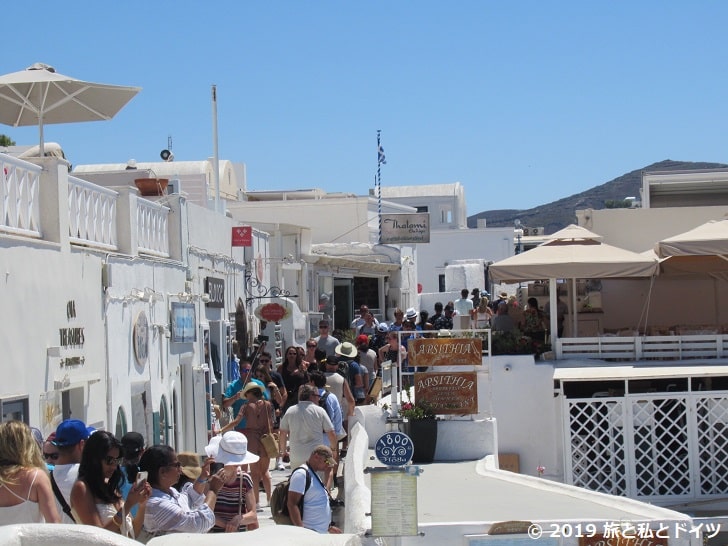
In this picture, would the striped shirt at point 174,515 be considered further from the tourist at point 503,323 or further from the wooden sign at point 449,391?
the tourist at point 503,323

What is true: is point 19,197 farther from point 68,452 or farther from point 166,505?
point 166,505

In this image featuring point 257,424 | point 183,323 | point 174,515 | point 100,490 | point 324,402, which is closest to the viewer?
point 100,490

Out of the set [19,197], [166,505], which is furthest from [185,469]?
[19,197]

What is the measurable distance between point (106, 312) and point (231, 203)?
27.2 metres

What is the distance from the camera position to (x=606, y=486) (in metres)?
16.6

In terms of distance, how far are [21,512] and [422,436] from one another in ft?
30.0

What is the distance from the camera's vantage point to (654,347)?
18422mm

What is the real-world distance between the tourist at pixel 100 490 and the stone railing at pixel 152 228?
682 cm

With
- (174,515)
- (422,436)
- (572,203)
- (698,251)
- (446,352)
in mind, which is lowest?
(422,436)

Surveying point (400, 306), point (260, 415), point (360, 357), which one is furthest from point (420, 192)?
point (260, 415)

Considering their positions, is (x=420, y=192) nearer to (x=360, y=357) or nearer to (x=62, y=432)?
(x=360, y=357)

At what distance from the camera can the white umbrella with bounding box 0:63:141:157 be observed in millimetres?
11711

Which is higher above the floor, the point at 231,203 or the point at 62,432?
the point at 231,203

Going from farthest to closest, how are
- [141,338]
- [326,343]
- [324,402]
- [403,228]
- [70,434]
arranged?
[403,228] → [326,343] → [141,338] → [324,402] → [70,434]
